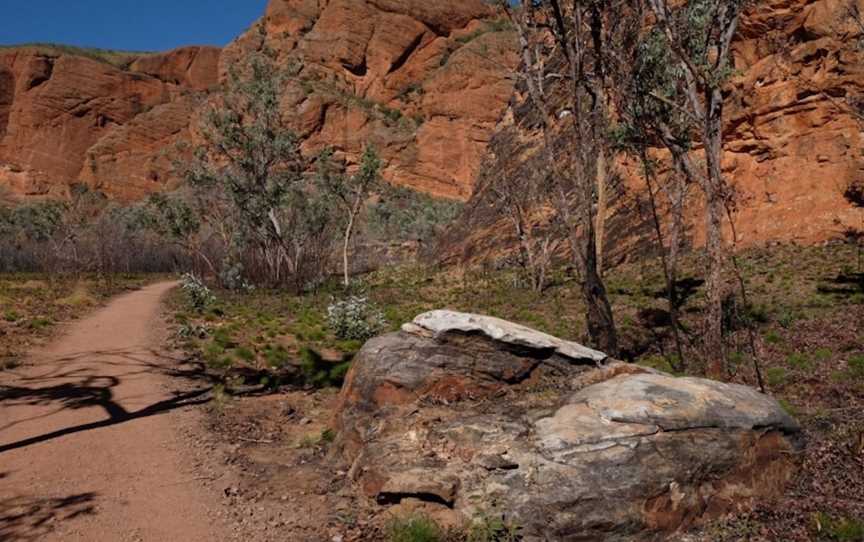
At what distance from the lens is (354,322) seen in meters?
12.5

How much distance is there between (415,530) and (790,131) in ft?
79.6

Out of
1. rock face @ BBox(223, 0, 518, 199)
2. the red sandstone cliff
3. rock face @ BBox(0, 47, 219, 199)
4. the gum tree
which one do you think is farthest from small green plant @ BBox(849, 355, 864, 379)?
rock face @ BBox(0, 47, 219, 199)

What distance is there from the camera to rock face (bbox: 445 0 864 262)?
20344mm

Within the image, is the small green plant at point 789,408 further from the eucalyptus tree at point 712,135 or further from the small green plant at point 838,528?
the small green plant at point 838,528

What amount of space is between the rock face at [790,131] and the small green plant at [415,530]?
19.4m

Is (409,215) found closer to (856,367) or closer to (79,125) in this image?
(856,367)

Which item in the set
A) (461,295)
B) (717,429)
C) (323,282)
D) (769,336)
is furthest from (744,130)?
(717,429)

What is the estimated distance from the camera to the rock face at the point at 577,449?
438cm

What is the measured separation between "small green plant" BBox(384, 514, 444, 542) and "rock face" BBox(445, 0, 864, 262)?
63.7 feet

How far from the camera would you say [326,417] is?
774cm

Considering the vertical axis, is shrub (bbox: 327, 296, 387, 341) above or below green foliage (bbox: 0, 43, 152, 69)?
below

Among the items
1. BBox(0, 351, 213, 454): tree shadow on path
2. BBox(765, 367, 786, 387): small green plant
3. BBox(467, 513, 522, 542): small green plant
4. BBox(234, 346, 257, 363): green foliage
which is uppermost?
BBox(0, 351, 213, 454): tree shadow on path

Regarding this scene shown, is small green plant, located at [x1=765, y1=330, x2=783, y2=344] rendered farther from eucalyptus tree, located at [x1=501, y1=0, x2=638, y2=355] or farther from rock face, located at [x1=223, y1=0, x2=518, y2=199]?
rock face, located at [x1=223, y1=0, x2=518, y2=199]

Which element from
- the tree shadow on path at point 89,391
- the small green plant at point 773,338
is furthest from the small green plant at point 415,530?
the small green plant at point 773,338
